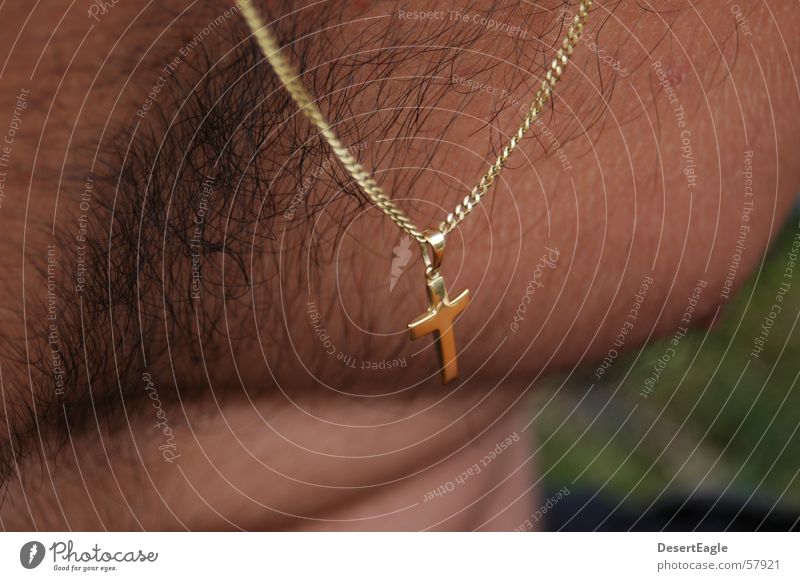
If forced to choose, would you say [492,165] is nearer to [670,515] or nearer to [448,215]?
[448,215]

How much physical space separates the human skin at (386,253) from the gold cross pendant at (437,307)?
0.04 m

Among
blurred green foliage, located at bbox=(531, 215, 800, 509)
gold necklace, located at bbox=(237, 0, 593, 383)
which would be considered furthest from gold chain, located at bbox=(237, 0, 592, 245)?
blurred green foliage, located at bbox=(531, 215, 800, 509)

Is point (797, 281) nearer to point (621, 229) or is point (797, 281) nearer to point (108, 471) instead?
point (621, 229)

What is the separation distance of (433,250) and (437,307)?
4 centimetres

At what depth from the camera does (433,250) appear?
1.48 feet

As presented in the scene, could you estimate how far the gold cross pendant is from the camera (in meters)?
0.45

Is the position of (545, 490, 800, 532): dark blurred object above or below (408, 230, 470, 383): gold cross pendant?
below

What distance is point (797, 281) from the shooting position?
0.76 m

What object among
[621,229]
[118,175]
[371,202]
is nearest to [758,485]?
[621,229]

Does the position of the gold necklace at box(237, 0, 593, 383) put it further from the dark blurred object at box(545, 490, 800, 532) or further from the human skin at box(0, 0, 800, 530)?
the dark blurred object at box(545, 490, 800, 532)

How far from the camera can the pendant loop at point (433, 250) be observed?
444mm

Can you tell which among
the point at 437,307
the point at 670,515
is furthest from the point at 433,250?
the point at 670,515

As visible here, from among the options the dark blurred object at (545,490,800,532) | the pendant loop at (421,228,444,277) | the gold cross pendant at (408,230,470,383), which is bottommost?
the dark blurred object at (545,490,800,532)

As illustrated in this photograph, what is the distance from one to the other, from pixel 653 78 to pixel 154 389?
0.38m
